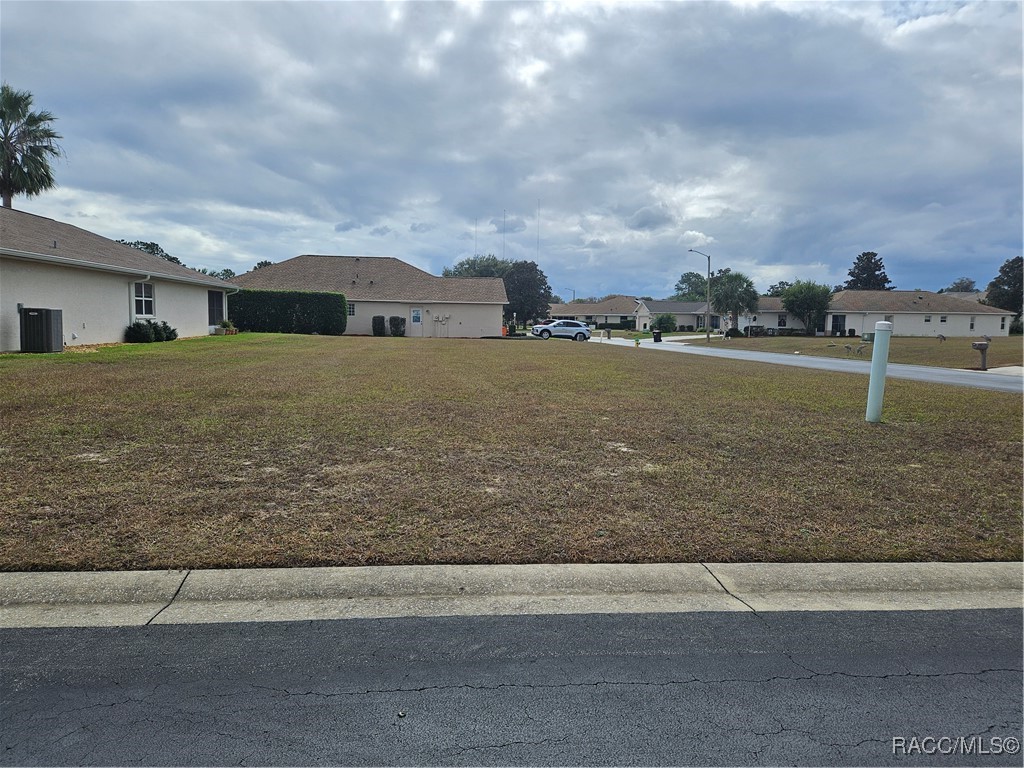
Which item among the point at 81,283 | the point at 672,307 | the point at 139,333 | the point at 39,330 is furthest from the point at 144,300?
the point at 672,307

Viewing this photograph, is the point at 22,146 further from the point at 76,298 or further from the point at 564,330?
the point at 564,330

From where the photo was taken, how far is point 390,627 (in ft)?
10.4

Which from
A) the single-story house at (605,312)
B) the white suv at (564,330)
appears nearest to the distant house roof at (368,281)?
the white suv at (564,330)

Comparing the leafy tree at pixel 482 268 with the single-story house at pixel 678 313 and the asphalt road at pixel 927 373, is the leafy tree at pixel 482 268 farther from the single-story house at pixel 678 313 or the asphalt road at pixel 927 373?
the asphalt road at pixel 927 373

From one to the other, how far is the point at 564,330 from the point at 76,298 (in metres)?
34.3

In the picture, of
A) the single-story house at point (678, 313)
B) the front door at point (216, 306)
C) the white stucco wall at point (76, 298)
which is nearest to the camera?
the white stucco wall at point (76, 298)

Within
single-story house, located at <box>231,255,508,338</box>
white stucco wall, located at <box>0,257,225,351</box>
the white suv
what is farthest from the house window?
the white suv

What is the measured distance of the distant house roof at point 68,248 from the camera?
682 inches

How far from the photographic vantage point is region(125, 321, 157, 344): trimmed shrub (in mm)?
21562

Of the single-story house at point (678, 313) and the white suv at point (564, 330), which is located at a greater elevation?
the single-story house at point (678, 313)

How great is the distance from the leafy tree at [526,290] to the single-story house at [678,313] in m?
18.0

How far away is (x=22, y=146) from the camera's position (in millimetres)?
30000

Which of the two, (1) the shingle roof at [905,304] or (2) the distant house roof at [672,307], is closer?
(1) the shingle roof at [905,304]

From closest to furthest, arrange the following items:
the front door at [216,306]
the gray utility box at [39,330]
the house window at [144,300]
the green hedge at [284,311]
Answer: the gray utility box at [39,330]
the house window at [144,300]
the front door at [216,306]
the green hedge at [284,311]
